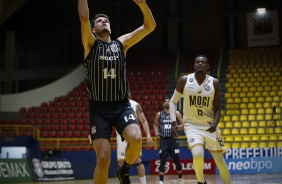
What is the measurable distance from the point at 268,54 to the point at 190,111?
70.2 ft

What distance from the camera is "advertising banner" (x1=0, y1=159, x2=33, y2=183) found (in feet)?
58.0

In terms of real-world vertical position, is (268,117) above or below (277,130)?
Answer: above

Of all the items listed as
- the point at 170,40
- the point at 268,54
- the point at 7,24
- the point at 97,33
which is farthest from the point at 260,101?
the point at 97,33

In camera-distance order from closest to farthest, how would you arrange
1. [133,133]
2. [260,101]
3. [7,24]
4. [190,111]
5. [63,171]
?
[133,133] < [190,111] < [63,171] < [260,101] < [7,24]

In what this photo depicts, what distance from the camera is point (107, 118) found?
23.9ft

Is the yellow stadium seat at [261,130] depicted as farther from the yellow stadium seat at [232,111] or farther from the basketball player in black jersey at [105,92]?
the basketball player in black jersey at [105,92]

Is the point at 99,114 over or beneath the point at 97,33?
beneath

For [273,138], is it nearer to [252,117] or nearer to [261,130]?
[261,130]

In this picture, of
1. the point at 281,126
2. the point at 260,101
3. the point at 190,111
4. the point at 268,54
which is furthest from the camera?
the point at 268,54

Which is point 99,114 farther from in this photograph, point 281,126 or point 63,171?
point 281,126

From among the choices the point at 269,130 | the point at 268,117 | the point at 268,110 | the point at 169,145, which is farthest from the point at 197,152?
the point at 268,110

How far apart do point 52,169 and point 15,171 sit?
1.49m

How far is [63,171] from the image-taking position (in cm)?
1947

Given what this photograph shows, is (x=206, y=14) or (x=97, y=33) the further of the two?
(x=206, y=14)
